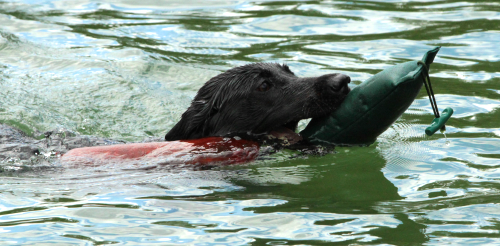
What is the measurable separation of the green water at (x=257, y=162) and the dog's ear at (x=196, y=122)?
70 cm

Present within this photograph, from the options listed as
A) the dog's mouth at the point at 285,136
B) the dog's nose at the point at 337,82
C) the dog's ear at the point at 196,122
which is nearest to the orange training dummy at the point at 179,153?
the dog's mouth at the point at 285,136

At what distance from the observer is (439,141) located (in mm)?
6832

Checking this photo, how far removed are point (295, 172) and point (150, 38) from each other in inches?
252

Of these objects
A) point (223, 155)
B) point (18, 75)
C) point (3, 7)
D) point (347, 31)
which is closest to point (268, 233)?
point (223, 155)

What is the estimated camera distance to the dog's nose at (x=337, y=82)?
5.38 meters

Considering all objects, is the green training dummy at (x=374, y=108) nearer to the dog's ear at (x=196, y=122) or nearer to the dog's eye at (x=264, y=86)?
the dog's eye at (x=264, y=86)

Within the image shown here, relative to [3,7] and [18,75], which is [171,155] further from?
[3,7]

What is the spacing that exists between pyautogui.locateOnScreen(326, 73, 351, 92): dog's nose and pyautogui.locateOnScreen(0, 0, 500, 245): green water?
83 centimetres

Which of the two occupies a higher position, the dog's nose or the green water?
the dog's nose

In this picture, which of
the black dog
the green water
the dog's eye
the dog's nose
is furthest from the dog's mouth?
the dog's nose

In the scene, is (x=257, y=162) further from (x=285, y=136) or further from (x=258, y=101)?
(x=258, y=101)

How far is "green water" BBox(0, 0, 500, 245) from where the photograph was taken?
14.8ft

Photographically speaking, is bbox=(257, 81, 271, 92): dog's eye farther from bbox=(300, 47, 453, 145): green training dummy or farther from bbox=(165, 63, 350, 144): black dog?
bbox=(300, 47, 453, 145): green training dummy

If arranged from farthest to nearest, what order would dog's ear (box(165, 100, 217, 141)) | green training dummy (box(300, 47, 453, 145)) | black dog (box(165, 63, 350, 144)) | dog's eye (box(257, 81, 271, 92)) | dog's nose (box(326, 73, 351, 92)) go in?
dog's ear (box(165, 100, 217, 141))
dog's eye (box(257, 81, 271, 92))
black dog (box(165, 63, 350, 144))
dog's nose (box(326, 73, 351, 92))
green training dummy (box(300, 47, 453, 145))
